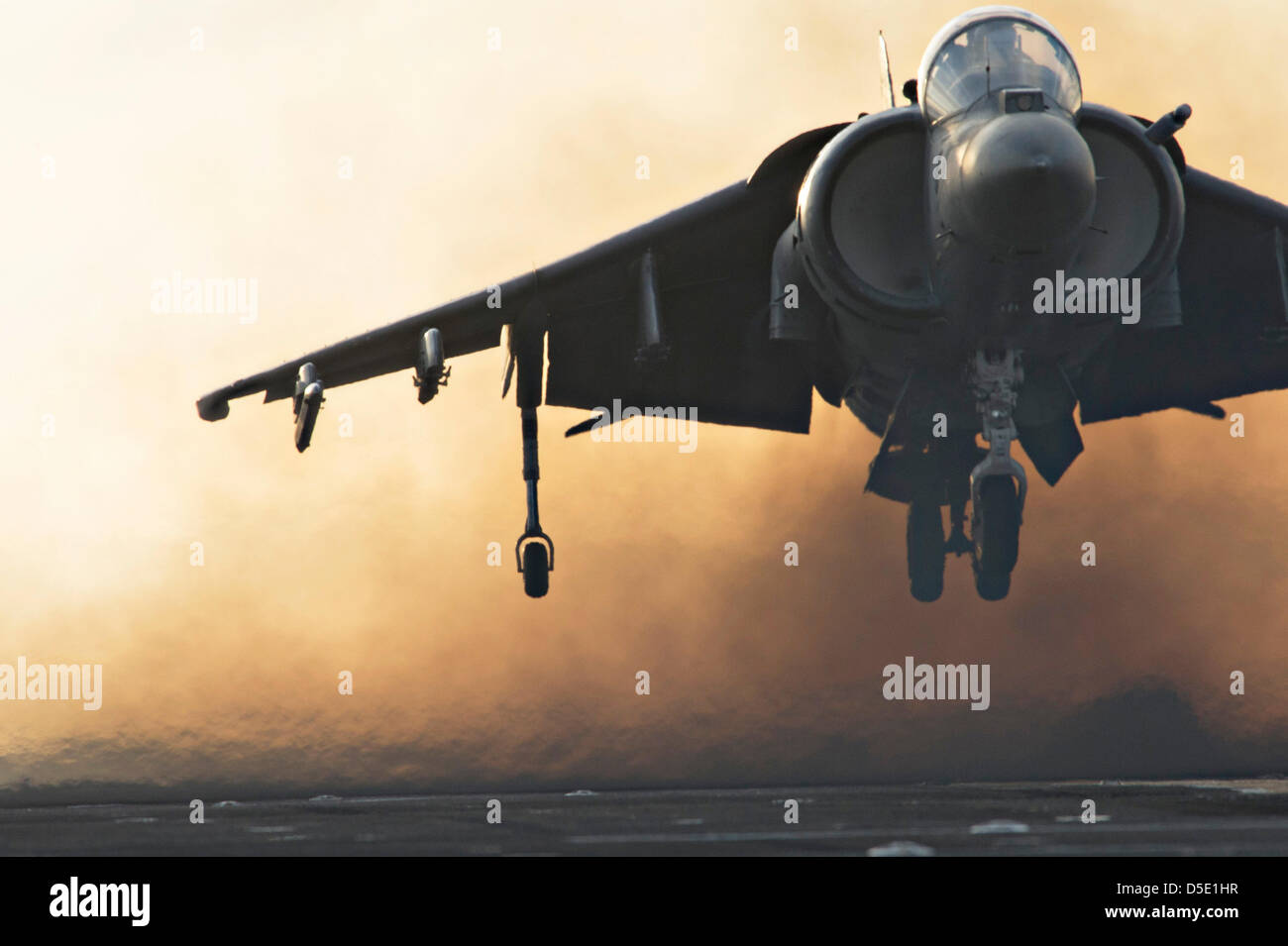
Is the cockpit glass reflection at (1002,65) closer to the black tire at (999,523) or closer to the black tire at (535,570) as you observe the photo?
the black tire at (999,523)

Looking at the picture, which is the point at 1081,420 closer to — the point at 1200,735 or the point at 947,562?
the point at 947,562

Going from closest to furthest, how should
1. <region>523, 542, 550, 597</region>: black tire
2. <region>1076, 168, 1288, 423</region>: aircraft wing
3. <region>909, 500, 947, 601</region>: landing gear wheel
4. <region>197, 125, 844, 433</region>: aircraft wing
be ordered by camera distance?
<region>1076, 168, 1288, 423</region>: aircraft wing, <region>197, 125, 844, 433</region>: aircraft wing, <region>523, 542, 550, 597</region>: black tire, <region>909, 500, 947, 601</region>: landing gear wheel

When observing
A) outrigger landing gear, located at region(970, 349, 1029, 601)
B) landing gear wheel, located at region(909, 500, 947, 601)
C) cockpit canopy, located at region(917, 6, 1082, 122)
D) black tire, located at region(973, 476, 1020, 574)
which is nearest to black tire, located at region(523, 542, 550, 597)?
landing gear wheel, located at region(909, 500, 947, 601)

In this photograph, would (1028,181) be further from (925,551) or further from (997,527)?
(925,551)

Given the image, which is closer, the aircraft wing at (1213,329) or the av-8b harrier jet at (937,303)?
the av-8b harrier jet at (937,303)

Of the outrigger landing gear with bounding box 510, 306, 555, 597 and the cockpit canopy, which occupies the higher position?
the cockpit canopy

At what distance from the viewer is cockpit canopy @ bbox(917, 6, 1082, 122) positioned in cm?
1352

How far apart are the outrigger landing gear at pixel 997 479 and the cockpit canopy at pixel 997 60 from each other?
267 cm

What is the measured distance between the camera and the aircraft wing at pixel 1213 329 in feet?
56.7

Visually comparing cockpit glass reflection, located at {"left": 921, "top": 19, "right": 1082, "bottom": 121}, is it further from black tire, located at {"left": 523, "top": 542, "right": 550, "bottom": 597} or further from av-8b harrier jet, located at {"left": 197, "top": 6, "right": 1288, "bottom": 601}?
black tire, located at {"left": 523, "top": 542, "right": 550, "bottom": 597}

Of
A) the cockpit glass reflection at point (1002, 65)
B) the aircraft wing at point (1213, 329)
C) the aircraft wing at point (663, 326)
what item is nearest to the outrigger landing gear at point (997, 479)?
the cockpit glass reflection at point (1002, 65)

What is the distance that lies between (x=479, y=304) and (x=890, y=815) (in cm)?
895

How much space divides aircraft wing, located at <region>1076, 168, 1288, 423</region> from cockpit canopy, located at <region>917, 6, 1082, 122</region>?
4.07 m

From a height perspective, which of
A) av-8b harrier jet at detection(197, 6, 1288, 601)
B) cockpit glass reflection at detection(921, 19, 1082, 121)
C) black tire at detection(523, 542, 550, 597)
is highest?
cockpit glass reflection at detection(921, 19, 1082, 121)
